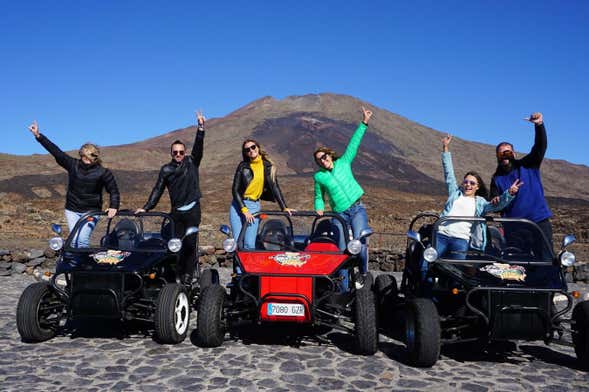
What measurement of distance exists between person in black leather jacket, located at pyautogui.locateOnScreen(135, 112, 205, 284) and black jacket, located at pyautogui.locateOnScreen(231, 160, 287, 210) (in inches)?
27.3

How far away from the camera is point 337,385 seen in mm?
4906

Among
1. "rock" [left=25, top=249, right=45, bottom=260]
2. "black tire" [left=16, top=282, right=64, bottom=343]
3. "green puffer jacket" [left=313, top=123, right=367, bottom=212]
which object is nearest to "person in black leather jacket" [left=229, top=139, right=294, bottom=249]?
"green puffer jacket" [left=313, top=123, right=367, bottom=212]

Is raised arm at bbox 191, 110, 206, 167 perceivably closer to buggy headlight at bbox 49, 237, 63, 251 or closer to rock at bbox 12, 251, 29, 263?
buggy headlight at bbox 49, 237, 63, 251

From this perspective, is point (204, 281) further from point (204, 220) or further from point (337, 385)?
point (204, 220)

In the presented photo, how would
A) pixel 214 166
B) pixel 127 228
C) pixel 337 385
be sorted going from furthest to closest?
1. pixel 214 166
2. pixel 127 228
3. pixel 337 385

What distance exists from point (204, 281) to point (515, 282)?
4559 mm

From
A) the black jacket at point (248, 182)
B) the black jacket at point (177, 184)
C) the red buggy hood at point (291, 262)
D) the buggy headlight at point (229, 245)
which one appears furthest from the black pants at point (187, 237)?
the red buggy hood at point (291, 262)

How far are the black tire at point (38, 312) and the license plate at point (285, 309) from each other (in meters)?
2.52

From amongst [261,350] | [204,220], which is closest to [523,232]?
[261,350]

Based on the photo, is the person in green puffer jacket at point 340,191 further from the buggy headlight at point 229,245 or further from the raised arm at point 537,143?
the raised arm at point 537,143

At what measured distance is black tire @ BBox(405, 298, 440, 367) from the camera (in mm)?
5250

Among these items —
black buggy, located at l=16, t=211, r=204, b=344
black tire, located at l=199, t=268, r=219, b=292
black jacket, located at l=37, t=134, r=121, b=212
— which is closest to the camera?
black buggy, located at l=16, t=211, r=204, b=344

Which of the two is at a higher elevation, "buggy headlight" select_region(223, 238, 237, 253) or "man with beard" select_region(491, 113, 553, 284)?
"man with beard" select_region(491, 113, 553, 284)

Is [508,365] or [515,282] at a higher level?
[515,282]
